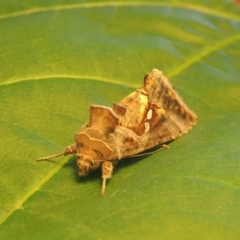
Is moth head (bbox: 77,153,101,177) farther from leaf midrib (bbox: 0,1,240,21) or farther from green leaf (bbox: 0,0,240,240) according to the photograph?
leaf midrib (bbox: 0,1,240,21)

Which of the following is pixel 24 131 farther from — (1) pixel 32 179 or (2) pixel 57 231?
(2) pixel 57 231

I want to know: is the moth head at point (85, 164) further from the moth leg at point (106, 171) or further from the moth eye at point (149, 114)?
the moth eye at point (149, 114)

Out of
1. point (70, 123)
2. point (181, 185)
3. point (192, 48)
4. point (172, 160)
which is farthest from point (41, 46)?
point (181, 185)

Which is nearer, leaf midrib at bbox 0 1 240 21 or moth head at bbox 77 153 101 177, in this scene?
moth head at bbox 77 153 101 177

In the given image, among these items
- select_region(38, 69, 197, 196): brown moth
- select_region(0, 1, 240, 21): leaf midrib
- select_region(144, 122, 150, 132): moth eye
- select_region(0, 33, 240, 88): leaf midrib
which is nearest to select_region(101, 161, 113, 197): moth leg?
select_region(38, 69, 197, 196): brown moth

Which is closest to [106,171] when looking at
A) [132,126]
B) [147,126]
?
[132,126]

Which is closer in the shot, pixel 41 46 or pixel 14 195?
pixel 14 195
